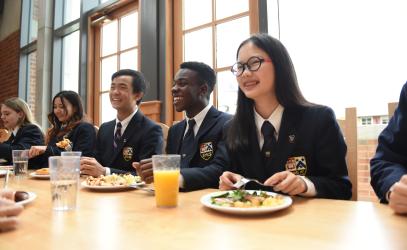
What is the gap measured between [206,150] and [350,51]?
4.43 feet

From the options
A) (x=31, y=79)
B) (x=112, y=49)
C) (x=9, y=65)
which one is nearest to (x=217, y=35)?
(x=112, y=49)

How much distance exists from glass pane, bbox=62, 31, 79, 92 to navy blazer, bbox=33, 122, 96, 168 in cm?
273

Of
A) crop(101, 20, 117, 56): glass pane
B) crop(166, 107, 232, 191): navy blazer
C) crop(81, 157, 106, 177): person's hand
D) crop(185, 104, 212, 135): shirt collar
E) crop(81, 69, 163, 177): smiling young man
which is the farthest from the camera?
crop(101, 20, 117, 56): glass pane

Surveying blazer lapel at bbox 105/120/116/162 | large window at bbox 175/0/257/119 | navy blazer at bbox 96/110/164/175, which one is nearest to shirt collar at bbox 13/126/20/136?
blazer lapel at bbox 105/120/116/162

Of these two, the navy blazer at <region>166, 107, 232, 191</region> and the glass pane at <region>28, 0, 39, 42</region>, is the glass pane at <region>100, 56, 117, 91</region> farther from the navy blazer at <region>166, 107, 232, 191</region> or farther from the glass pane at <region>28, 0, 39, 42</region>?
the glass pane at <region>28, 0, 39, 42</region>

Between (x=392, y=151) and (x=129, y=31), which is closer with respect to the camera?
(x=392, y=151)

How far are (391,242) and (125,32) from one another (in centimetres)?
398

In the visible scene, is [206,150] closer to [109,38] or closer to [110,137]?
[110,137]

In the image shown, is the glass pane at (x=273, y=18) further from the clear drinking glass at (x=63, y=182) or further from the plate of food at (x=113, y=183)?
the clear drinking glass at (x=63, y=182)

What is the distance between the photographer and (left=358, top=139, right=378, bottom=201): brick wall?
83.6 inches

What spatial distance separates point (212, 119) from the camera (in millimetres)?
1755

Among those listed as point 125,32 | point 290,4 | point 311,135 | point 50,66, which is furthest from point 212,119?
point 50,66

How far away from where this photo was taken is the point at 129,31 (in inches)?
158

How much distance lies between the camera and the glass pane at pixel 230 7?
2.88m
